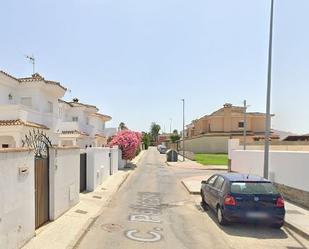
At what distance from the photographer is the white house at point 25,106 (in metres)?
21.0

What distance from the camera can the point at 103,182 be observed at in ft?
64.3

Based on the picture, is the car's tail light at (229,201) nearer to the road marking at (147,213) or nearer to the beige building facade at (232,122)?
the road marking at (147,213)

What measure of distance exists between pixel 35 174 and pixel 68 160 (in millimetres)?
2739

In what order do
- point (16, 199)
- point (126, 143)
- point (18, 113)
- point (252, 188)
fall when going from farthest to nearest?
point (126, 143) < point (18, 113) < point (252, 188) < point (16, 199)

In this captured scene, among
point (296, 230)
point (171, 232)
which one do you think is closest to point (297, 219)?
point (296, 230)

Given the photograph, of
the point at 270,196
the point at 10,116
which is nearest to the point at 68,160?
the point at 270,196

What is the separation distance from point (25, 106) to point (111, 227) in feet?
51.2

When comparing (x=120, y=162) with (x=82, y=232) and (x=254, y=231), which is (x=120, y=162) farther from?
(x=254, y=231)

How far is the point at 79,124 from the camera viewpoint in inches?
1439

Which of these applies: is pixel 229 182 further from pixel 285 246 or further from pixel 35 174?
pixel 35 174

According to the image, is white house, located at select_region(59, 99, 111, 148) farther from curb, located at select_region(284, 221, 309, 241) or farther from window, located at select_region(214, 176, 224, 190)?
curb, located at select_region(284, 221, 309, 241)

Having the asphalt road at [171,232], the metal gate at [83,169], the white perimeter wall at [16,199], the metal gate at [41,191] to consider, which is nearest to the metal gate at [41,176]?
the metal gate at [41,191]

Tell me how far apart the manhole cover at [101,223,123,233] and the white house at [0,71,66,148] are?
1288 cm

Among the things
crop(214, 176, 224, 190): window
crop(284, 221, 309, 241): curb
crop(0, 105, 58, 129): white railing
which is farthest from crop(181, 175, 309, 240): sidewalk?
crop(0, 105, 58, 129): white railing
